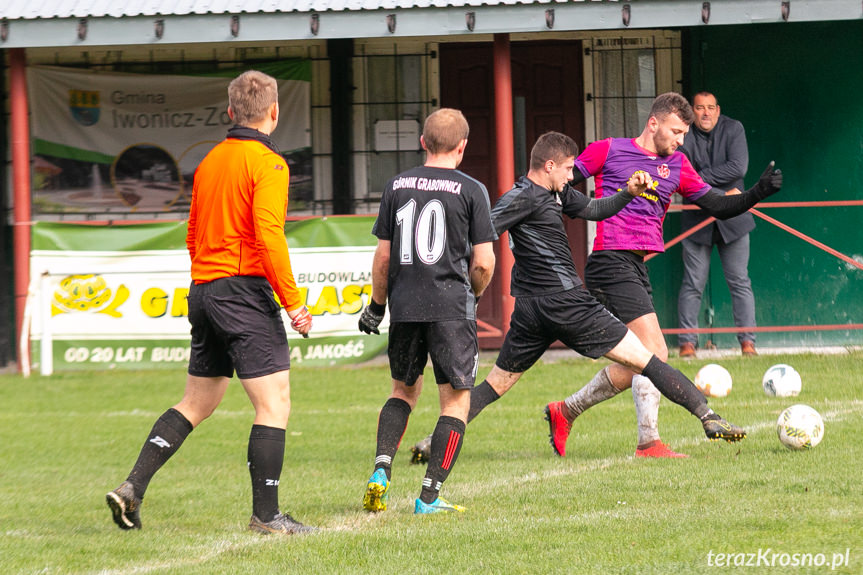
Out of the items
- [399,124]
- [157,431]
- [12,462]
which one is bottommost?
[12,462]

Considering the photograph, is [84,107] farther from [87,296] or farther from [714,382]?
[714,382]

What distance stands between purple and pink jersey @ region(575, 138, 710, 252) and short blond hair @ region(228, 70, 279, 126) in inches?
99.1

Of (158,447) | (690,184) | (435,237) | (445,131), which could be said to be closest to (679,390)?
(690,184)

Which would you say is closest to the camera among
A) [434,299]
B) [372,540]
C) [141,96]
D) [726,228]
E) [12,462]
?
[372,540]

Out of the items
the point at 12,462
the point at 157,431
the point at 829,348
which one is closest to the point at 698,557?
the point at 157,431

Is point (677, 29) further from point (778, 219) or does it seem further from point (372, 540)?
point (372, 540)

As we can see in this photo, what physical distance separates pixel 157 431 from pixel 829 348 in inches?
347

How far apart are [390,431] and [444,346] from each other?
52 cm

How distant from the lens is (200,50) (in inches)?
534

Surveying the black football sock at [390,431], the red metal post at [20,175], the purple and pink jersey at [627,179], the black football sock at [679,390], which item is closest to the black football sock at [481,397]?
the black football sock at [679,390]

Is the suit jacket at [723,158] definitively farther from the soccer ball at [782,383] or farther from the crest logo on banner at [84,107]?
the crest logo on banner at [84,107]

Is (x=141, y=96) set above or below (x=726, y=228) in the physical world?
above

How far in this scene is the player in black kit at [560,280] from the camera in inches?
253

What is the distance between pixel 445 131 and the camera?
17.9ft
